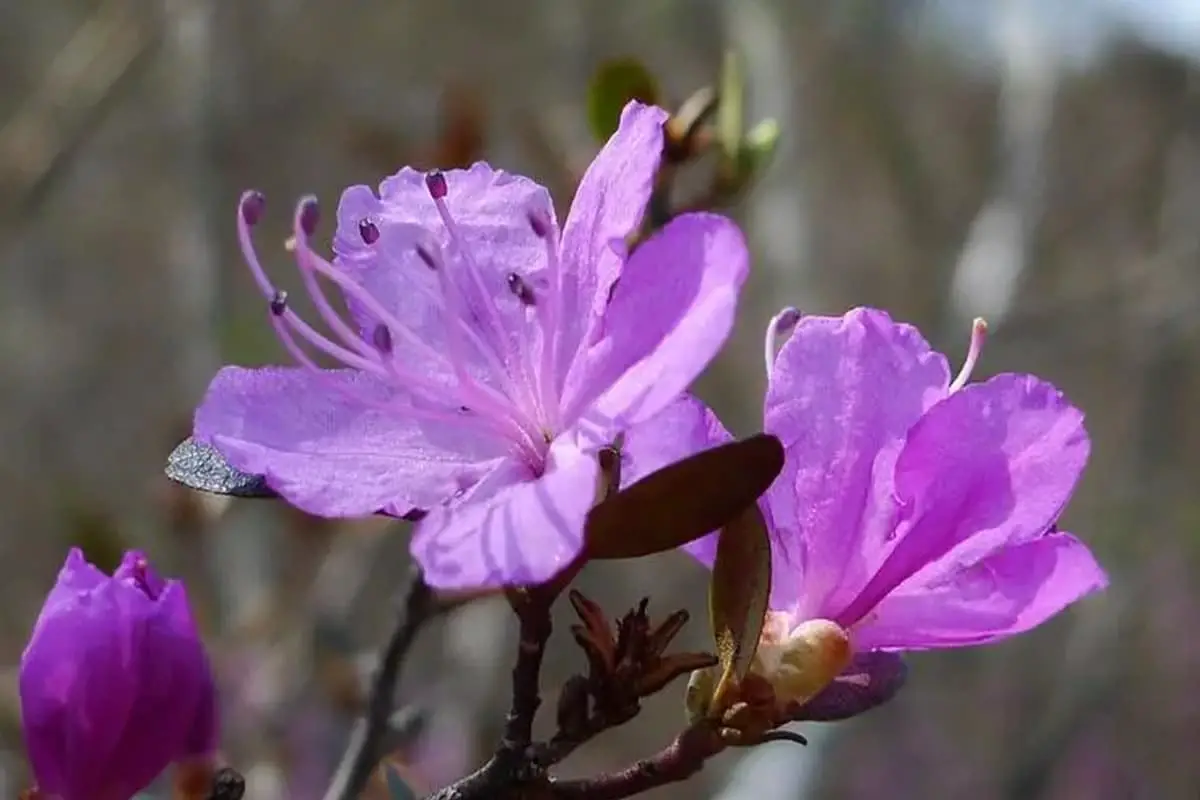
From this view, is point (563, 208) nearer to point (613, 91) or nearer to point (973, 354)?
point (613, 91)

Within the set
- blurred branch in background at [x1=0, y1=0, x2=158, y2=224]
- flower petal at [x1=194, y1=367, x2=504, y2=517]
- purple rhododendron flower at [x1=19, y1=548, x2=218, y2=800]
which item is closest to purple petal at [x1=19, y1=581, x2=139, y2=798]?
purple rhododendron flower at [x1=19, y1=548, x2=218, y2=800]

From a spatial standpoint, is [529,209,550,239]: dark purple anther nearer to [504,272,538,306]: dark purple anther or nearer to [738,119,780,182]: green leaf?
[504,272,538,306]: dark purple anther

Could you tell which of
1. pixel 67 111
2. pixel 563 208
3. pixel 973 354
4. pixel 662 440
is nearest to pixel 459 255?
pixel 662 440

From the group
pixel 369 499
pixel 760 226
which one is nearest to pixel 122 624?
pixel 369 499

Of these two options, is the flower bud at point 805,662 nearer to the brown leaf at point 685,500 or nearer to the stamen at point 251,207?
the brown leaf at point 685,500

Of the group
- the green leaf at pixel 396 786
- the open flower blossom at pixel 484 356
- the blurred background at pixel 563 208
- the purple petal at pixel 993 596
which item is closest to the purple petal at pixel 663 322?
the open flower blossom at pixel 484 356

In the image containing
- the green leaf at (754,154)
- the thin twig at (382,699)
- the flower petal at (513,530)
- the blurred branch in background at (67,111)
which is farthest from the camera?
the blurred branch in background at (67,111)

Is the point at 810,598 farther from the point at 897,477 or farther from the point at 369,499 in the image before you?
the point at 369,499
